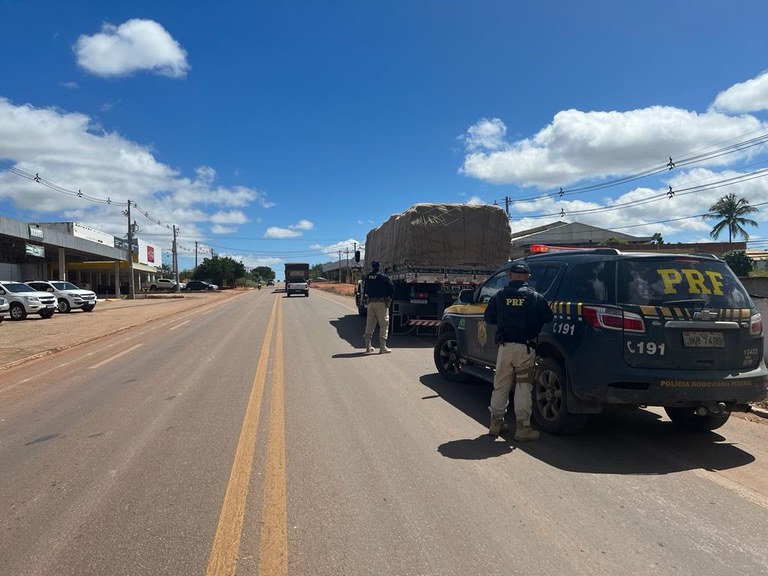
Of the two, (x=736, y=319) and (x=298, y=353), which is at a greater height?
(x=736, y=319)

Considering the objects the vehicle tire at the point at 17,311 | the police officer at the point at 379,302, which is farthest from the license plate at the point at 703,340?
the vehicle tire at the point at 17,311

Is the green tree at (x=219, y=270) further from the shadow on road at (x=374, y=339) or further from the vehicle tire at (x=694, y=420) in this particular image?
the vehicle tire at (x=694, y=420)

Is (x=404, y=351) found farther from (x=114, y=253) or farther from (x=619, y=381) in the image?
(x=114, y=253)

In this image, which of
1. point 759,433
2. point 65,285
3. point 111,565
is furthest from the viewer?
point 65,285

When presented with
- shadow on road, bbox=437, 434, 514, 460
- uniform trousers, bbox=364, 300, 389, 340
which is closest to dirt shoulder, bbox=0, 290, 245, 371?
uniform trousers, bbox=364, 300, 389, 340

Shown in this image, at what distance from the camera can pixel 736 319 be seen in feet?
16.7

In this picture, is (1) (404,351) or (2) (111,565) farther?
(1) (404,351)

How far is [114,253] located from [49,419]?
45.7 m

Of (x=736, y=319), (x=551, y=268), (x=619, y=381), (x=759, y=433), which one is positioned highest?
(x=551, y=268)

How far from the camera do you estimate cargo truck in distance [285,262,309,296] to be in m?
48.8

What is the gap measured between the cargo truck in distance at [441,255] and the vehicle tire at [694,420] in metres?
8.42

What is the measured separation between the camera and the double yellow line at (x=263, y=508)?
10.4 ft

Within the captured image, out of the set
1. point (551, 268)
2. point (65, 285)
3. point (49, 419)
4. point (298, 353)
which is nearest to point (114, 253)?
point (65, 285)

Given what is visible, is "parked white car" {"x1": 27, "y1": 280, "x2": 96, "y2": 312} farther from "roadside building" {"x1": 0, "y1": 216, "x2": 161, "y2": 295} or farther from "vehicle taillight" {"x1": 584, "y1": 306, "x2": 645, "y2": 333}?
"vehicle taillight" {"x1": 584, "y1": 306, "x2": 645, "y2": 333}
